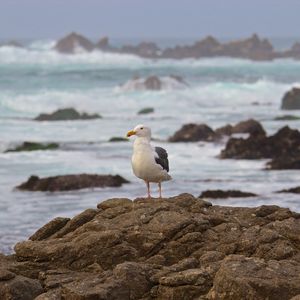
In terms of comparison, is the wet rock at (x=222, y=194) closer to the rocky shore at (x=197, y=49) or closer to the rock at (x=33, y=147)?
the rock at (x=33, y=147)

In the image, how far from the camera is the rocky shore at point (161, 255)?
9344 millimetres

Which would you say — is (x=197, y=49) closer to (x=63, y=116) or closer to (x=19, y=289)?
(x=63, y=116)

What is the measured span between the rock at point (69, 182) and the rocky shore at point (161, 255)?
10.5 metres

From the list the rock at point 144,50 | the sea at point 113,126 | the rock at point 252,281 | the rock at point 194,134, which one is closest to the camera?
the rock at point 252,281

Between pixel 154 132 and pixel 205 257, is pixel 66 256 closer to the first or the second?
pixel 205 257

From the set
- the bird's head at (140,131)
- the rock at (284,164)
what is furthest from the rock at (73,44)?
the bird's head at (140,131)

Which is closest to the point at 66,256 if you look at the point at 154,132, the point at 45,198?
the point at 45,198

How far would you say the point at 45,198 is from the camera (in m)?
21.6

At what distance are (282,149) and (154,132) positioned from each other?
12.1 m

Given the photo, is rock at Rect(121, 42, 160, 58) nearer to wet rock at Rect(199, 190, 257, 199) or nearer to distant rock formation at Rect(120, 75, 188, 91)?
distant rock formation at Rect(120, 75, 188, 91)

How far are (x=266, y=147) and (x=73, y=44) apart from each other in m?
114

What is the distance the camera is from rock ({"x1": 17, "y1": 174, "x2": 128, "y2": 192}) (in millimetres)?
22828

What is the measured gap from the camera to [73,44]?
463ft

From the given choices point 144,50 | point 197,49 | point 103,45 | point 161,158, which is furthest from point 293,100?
point 144,50
